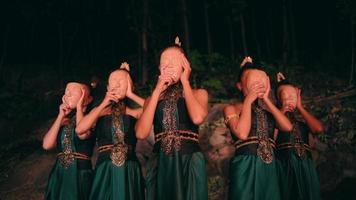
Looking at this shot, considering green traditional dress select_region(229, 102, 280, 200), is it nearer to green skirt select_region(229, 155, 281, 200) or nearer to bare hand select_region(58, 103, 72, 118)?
green skirt select_region(229, 155, 281, 200)

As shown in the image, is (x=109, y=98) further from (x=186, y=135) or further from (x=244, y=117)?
(x=244, y=117)

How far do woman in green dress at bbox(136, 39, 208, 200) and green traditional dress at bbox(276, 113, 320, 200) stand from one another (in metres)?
1.33

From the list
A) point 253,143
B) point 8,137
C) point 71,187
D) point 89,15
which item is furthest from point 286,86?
point 89,15

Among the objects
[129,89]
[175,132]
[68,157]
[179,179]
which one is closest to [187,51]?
[129,89]

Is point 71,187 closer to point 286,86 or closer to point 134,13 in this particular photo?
point 286,86

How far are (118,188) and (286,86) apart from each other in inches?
94.5

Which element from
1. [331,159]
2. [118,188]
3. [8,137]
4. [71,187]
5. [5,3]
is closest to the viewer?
[118,188]

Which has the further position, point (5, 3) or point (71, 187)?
point (5, 3)

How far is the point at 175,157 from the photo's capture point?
399 cm

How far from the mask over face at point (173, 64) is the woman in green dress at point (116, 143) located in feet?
2.21

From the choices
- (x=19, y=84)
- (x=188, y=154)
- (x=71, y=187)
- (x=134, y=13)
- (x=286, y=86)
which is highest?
(x=134, y=13)

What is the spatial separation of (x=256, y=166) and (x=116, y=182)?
55.6 inches

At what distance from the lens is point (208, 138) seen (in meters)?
9.06

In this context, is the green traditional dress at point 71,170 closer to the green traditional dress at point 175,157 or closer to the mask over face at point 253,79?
the green traditional dress at point 175,157
